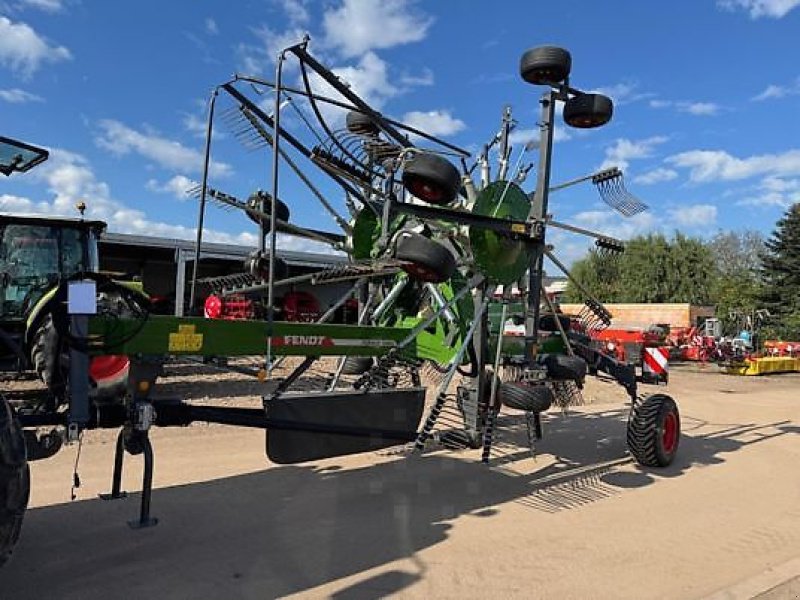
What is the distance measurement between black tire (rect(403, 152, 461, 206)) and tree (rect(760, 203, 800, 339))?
3375 cm

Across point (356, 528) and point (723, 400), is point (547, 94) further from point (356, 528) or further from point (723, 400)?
point (723, 400)

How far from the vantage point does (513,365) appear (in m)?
6.27

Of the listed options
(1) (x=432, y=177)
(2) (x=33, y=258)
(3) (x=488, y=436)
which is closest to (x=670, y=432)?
(3) (x=488, y=436)

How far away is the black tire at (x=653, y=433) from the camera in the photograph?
268 inches

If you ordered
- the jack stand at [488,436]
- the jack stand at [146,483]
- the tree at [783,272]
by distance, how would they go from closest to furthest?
the jack stand at [146,483]
the jack stand at [488,436]
the tree at [783,272]

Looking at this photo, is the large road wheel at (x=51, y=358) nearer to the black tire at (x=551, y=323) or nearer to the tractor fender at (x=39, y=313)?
the tractor fender at (x=39, y=313)

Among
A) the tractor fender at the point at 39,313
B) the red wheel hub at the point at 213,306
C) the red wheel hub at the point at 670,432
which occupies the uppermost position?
the red wheel hub at the point at 213,306

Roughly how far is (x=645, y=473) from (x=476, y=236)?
2.95 m

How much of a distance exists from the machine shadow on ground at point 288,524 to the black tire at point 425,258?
1.71 meters

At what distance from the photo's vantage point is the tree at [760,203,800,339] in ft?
115

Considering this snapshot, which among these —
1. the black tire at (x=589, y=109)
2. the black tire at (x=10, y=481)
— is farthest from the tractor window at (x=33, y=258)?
the black tire at (x=589, y=109)

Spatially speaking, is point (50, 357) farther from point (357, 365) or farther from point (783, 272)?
point (783, 272)

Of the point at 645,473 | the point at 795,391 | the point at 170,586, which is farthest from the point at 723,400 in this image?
the point at 170,586

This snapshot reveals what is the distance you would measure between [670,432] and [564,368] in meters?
1.89
